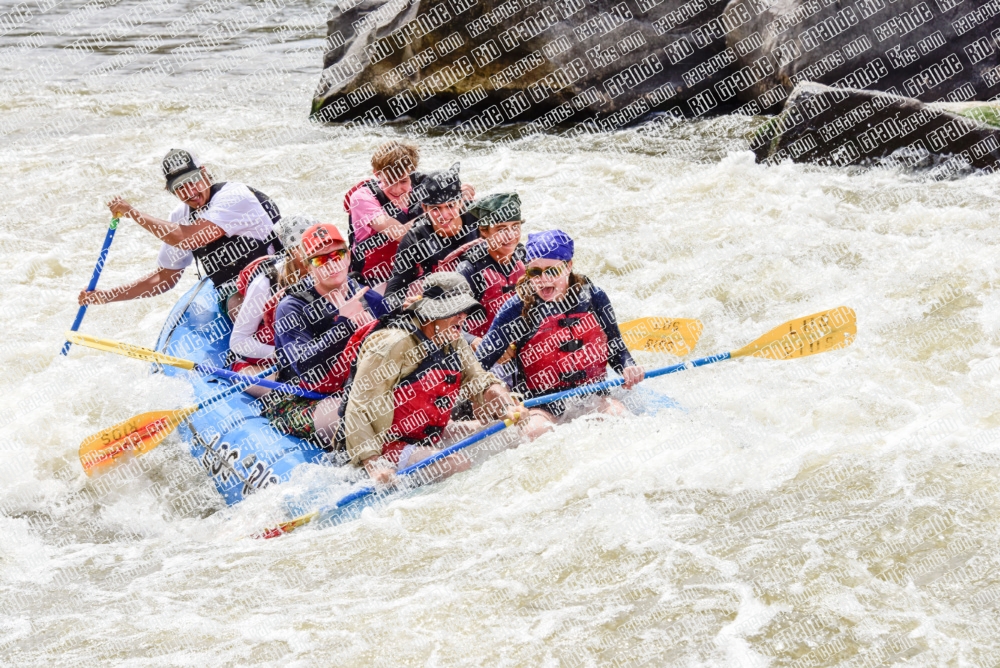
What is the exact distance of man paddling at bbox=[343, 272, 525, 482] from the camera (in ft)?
13.0

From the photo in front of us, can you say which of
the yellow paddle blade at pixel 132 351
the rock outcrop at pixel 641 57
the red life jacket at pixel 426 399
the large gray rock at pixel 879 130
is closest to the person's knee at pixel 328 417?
the red life jacket at pixel 426 399

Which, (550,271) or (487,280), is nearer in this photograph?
(550,271)

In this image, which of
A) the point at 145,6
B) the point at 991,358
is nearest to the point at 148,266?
the point at 991,358

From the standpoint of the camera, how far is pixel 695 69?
10.1 metres

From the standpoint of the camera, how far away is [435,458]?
4.32 metres

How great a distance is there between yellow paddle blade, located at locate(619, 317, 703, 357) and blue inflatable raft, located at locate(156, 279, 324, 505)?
1696 mm

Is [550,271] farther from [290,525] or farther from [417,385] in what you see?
[290,525]

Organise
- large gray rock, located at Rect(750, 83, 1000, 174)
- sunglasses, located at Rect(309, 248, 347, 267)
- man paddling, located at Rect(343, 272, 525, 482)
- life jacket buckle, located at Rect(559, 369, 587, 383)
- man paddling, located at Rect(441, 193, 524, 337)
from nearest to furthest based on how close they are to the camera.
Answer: man paddling, located at Rect(343, 272, 525, 482) < sunglasses, located at Rect(309, 248, 347, 267) < life jacket buckle, located at Rect(559, 369, 587, 383) < man paddling, located at Rect(441, 193, 524, 337) < large gray rock, located at Rect(750, 83, 1000, 174)

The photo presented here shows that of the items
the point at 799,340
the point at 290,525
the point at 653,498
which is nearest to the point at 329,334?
the point at 290,525

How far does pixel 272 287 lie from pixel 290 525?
47.8 inches

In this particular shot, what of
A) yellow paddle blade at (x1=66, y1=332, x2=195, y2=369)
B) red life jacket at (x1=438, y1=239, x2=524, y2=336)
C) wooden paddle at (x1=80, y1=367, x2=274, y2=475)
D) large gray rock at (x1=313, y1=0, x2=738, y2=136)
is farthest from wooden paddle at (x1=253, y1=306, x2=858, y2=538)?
large gray rock at (x1=313, y1=0, x2=738, y2=136)

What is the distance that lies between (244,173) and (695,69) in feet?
14.1

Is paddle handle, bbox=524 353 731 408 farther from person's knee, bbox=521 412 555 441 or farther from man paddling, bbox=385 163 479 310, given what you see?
man paddling, bbox=385 163 479 310

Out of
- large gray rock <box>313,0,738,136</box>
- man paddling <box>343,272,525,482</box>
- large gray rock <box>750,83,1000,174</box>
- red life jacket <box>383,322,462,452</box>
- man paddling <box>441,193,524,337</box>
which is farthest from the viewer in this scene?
large gray rock <box>313,0,738,136</box>
